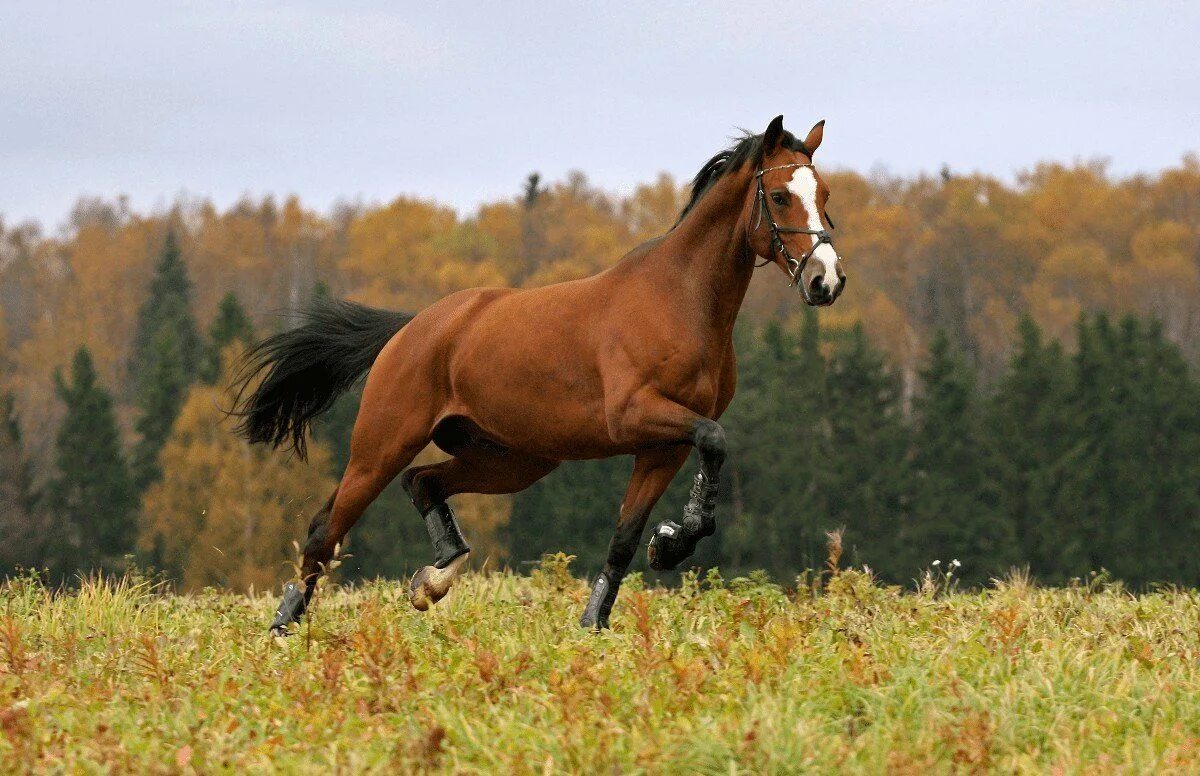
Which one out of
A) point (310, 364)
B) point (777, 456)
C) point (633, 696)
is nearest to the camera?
point (633, 696)

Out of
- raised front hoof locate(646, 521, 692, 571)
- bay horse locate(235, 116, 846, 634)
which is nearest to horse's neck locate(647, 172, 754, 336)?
bay horse locate(235, 116, 846, 634)

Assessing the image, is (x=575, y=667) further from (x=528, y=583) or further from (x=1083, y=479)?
(x=1083, y=479)

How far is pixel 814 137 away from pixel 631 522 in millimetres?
2124

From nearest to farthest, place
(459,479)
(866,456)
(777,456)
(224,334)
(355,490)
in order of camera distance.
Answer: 1. (355,490)
2. (459,479)
3. (777,456)
4. (866,456)
5. (224,334)

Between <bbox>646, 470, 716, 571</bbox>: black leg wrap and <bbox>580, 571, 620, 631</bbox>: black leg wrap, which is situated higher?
<bbox>646, 470, 716, 571</bbox>: black leg wrap

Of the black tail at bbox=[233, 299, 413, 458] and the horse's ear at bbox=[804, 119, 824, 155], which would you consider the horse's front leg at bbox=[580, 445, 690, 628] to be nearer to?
the horse's ear at bbox=[804, 119, 824, 155]

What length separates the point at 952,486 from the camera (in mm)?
45594

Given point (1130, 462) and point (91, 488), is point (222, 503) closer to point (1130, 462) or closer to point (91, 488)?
point (91, 488)

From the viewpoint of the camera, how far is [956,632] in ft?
21.6

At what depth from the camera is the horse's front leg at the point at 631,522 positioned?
7281 mm

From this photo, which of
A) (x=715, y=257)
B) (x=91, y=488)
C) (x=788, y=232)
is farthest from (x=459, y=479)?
(x=91, y=488)

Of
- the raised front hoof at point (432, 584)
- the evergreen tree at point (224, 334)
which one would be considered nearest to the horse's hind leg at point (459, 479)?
the raised front hoof at point (432, 584)

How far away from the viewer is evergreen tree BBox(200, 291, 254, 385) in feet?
163

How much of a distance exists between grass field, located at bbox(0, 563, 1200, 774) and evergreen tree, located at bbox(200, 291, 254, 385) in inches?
1710
